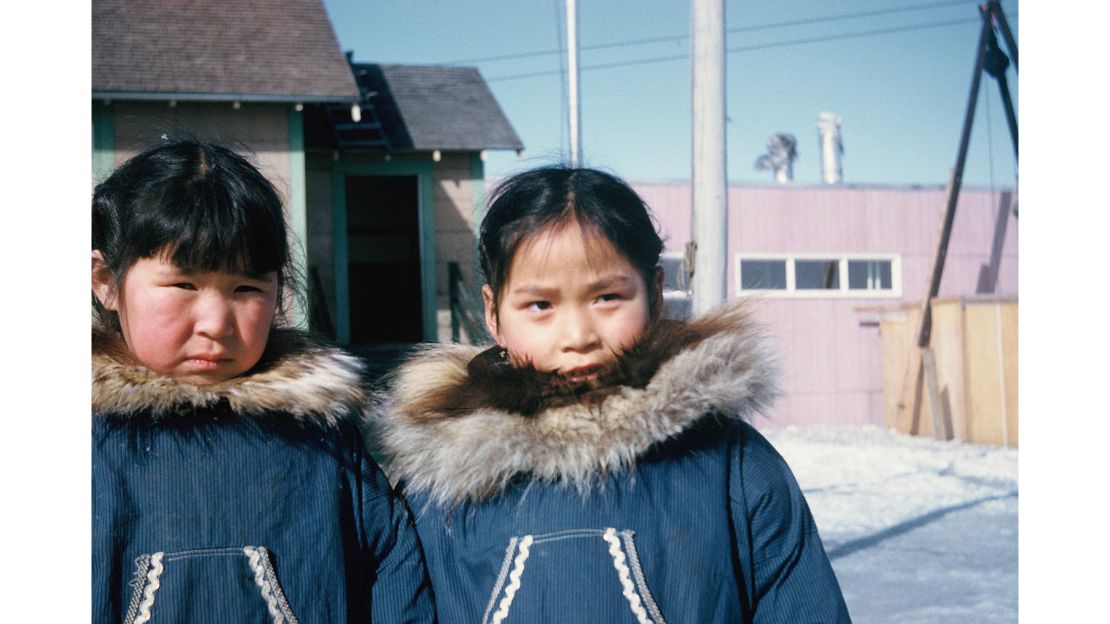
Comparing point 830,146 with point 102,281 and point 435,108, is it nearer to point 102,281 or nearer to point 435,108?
point 435,108

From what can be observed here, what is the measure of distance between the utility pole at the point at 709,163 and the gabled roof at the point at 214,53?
12.3 ft

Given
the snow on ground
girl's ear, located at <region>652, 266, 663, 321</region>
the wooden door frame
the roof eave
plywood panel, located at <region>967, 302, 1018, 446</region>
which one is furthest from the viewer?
the wooden door frame

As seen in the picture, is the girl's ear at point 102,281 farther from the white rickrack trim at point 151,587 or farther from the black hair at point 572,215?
the black hair at point 572,215

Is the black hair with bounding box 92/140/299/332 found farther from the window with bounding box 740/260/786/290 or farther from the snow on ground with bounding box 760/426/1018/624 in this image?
the window with bounding box 740/260/786/290

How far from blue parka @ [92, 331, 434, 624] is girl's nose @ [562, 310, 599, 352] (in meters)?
0.36

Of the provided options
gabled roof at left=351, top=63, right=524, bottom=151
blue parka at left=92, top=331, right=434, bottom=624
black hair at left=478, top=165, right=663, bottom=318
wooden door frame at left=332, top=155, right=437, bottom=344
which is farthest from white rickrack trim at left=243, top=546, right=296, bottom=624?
gabled roof at left=351, top=63, right=524, bottom=151

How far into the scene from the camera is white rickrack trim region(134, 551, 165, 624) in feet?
3.92

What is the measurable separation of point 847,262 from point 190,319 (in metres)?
9.99

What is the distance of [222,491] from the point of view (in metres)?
1.27

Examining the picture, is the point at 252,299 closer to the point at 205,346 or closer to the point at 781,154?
the point at 205,346

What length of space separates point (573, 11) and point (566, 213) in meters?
8.32

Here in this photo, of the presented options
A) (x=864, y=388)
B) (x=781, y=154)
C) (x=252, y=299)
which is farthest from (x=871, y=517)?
(x=781, y=154)
